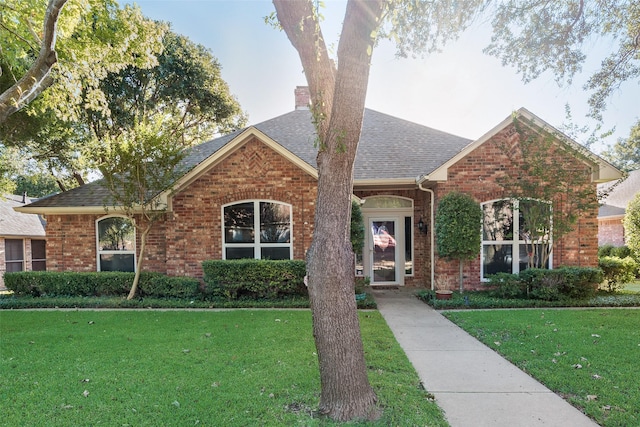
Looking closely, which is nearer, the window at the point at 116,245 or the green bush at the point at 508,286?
the green bush at the point at 508,286

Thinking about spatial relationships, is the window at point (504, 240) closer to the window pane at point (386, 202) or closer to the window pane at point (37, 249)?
the window pane at point (386, 202)

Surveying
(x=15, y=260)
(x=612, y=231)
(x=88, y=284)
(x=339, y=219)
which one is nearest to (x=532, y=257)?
(x=339, y=219)

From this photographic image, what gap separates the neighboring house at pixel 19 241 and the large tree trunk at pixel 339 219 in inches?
781

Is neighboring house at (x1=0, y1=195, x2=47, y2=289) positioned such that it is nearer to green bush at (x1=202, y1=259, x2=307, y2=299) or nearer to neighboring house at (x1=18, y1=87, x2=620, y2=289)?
neighboring house at (x1=18, y1=87, x2=620, y2=289)

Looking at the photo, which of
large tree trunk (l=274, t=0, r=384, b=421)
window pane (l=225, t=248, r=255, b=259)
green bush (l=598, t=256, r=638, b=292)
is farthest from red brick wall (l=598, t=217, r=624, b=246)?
large tree trunk (l=274, t=0, r=384, b=421)

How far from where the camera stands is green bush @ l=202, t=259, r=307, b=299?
8641 millimetres

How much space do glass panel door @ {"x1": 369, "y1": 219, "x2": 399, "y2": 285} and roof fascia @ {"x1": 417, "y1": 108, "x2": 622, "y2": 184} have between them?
2.31 m

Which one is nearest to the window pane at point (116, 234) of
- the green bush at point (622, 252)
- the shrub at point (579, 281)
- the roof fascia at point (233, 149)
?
the roof fascia at point (233, 149)

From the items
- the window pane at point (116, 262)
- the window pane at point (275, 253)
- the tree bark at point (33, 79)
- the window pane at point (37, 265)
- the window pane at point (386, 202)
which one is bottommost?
the window pane at point (37, 265)

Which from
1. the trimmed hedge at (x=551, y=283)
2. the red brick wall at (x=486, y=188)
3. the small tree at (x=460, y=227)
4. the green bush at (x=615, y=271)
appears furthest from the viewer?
the green bush at (x=615, y=271)

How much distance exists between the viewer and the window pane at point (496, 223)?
9.55 meters

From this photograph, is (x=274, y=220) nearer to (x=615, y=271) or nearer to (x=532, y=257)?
(x=532, y=257)

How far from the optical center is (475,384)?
405 centimetres

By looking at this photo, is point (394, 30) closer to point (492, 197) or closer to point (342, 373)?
point (342, 373)
